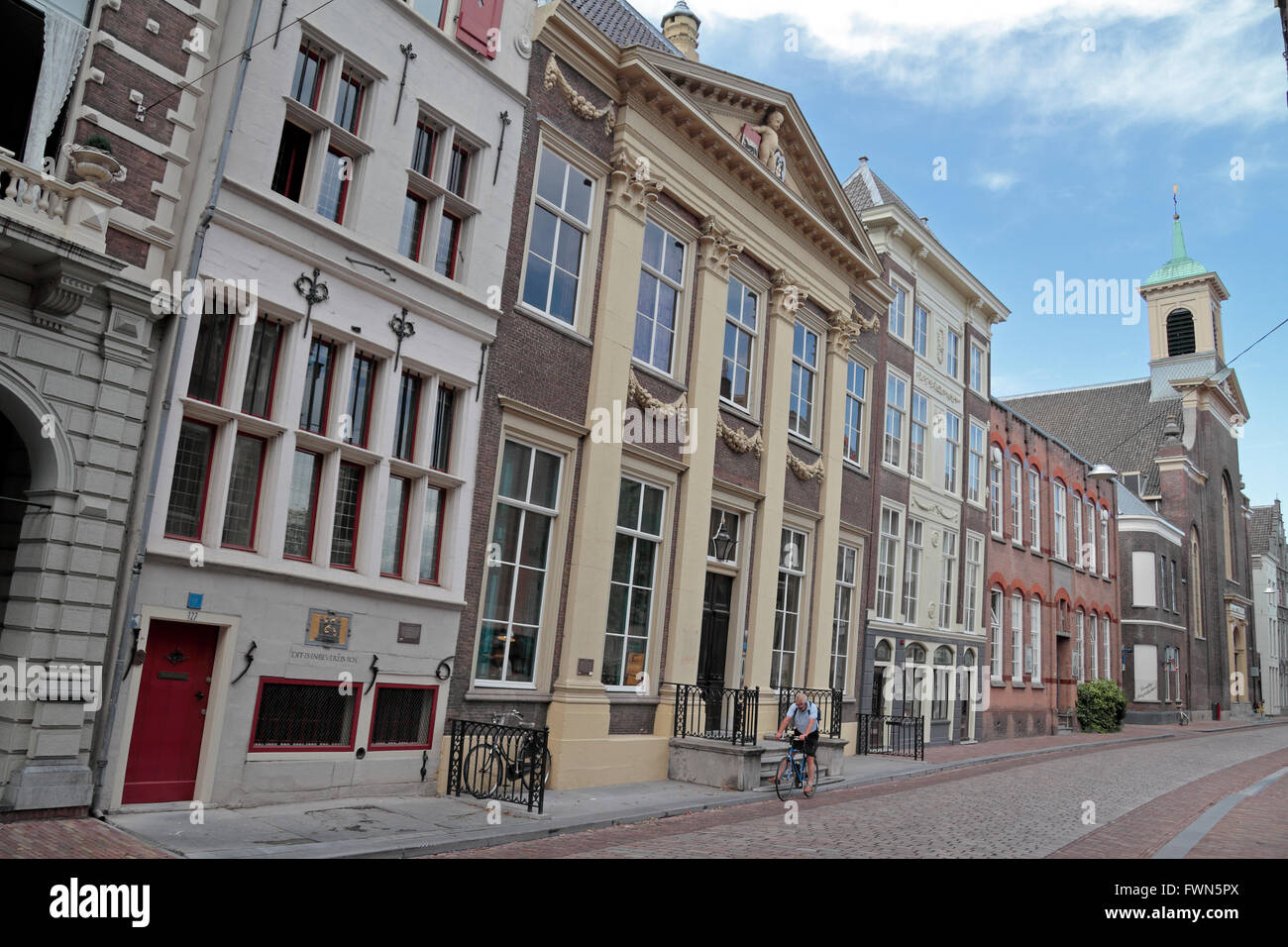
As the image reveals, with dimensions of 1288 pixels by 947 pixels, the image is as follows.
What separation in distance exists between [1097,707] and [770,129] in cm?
2683

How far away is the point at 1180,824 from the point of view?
1303 centimetres

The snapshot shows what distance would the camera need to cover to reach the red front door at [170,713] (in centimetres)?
948

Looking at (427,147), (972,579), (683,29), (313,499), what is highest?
(683,29)

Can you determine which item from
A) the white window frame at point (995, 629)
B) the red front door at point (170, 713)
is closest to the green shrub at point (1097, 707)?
the white window frame at point (995, 629)

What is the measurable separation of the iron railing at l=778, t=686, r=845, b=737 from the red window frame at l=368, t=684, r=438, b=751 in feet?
26.2

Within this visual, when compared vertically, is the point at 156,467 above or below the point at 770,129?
below

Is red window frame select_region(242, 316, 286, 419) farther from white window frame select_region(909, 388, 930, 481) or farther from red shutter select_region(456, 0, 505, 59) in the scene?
white window frame select_region(909, 388, 930, 481)

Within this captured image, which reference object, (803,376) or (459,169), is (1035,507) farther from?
(459,169)

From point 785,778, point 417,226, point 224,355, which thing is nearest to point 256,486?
point 224,355

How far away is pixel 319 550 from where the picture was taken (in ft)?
36.7

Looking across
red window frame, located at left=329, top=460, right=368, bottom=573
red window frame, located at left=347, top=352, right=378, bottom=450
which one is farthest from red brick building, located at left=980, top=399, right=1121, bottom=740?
red window frame, located at left=347, top=352, right=378, bottom=450

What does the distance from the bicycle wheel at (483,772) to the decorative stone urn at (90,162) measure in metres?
7.52

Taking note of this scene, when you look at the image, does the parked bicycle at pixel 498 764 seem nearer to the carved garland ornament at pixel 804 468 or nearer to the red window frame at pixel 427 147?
the red window frame at pixel 427 147

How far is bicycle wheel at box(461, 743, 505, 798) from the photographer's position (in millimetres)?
12141
